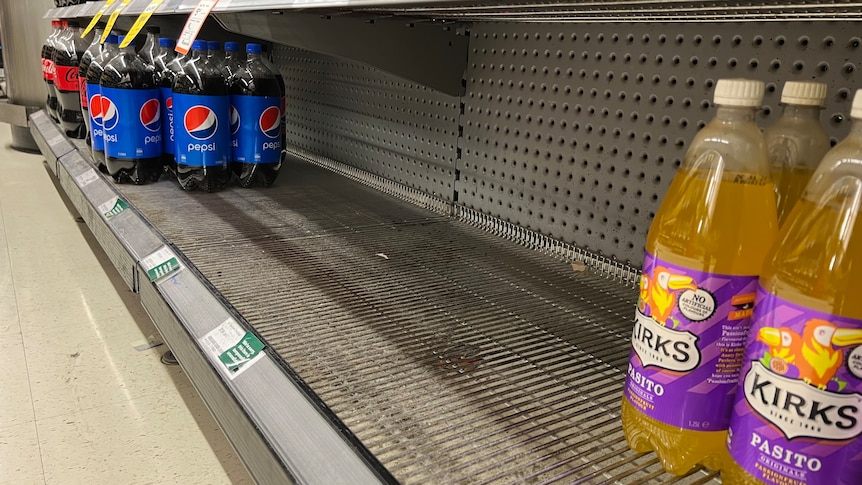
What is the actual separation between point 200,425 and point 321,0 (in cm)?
114

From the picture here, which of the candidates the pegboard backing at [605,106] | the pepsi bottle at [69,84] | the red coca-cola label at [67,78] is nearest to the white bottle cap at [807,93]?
the pegboard backing at [605,106]

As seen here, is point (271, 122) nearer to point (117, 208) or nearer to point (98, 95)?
point (117, 208)

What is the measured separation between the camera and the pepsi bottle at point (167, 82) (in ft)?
6.47

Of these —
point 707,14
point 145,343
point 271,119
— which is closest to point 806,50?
point 707,14

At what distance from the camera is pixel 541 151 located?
4.66 ft

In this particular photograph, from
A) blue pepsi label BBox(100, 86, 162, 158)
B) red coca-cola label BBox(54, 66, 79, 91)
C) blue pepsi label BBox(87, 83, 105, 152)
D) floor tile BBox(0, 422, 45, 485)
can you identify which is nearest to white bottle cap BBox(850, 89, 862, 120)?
floor tile BBox(0, 422, 45, 485)

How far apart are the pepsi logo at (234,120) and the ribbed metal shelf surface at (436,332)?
30 cm

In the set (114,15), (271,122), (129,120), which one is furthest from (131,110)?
(271,122)

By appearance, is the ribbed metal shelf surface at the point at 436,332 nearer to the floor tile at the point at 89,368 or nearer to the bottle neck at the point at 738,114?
the bottle neck at the point at 738,114

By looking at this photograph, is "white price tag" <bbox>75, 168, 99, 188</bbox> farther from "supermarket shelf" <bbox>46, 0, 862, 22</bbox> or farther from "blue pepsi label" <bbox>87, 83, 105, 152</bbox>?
"supermarket shelf" <bbox>46, 0, 862, 22</bbox>

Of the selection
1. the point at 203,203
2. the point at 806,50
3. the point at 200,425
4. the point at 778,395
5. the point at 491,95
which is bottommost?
the point at 200,425

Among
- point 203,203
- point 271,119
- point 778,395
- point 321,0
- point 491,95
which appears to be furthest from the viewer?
point 271,119

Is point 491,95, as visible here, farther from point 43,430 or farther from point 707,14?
point 43,430

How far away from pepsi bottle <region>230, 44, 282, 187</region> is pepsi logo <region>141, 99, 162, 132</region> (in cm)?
25
